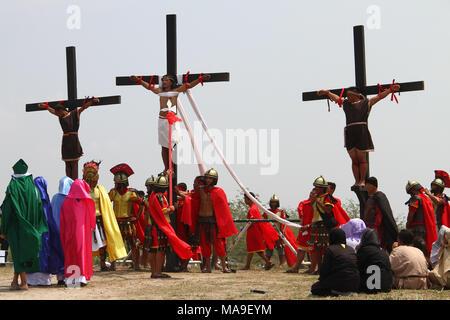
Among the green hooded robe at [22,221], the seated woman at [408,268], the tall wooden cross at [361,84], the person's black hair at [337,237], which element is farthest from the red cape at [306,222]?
the green hooded robe at [22,221]

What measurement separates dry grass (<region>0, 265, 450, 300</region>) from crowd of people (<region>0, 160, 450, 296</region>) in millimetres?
338

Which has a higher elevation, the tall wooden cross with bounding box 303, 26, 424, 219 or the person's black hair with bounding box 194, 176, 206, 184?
the tall wooden cross with bounding box 303, 26, 424, 219

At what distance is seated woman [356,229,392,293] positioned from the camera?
10.1 metres

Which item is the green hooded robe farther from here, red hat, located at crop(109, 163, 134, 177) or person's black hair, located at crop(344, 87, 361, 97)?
person's black hair, located at crop(344, 87, 361, 97)

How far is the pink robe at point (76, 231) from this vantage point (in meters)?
11.3

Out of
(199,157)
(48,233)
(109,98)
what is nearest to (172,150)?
(199,157)

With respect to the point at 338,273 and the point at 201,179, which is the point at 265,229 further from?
the point at 338,273

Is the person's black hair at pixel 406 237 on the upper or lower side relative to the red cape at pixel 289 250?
upper

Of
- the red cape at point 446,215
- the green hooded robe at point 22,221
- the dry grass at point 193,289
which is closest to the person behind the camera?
the dry grass at point 193,289

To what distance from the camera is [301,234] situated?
14.7 meters

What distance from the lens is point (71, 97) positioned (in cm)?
1512

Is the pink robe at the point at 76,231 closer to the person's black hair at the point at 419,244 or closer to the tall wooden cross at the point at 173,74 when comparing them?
the tall wooden cross at the point at 173,74

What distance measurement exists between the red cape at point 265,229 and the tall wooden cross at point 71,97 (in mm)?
4038

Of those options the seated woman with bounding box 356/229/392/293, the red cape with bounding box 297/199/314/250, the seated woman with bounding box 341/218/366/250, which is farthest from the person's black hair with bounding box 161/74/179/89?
the seated woman with bounding box 356/229/392/293
